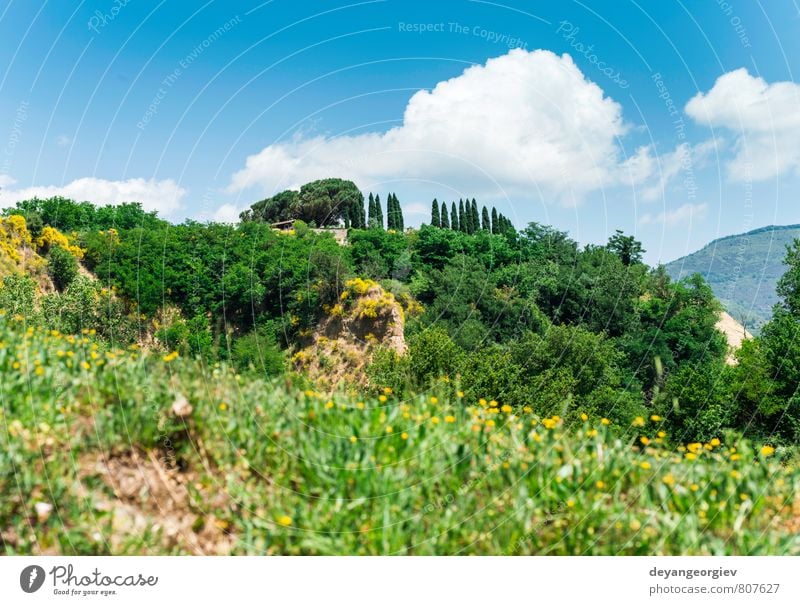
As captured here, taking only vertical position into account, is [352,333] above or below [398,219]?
below

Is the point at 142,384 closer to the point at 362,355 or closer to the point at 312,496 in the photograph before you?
the point at 312,496

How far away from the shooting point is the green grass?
145 inches

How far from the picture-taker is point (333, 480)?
3.93m

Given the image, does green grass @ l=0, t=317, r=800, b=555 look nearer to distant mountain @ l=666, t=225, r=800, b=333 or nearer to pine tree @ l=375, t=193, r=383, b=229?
distant mountain @ l=666, t=225, r=800, b=333

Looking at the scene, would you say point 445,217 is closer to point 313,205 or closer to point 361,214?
point 361,214

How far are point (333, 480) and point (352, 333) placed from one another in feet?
117

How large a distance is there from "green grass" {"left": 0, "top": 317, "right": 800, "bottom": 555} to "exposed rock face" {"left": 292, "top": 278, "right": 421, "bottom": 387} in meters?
33.9

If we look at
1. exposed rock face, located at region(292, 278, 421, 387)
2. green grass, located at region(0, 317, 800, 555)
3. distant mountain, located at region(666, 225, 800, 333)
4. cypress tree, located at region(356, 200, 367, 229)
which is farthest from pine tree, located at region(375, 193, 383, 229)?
green grass, located at region(0, 317, 800, 555)

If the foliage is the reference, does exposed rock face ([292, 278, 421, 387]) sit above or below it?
below

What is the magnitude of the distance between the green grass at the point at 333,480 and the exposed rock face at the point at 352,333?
3386cm

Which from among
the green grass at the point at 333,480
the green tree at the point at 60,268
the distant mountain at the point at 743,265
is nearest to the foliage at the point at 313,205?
the green tree at the point at 60,268

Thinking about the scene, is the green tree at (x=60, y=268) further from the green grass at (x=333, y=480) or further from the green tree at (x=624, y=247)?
the green tree at (x=624, y=247)

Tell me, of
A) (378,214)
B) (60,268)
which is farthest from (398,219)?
(60,268)

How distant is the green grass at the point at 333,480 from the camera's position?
3.69 metres
